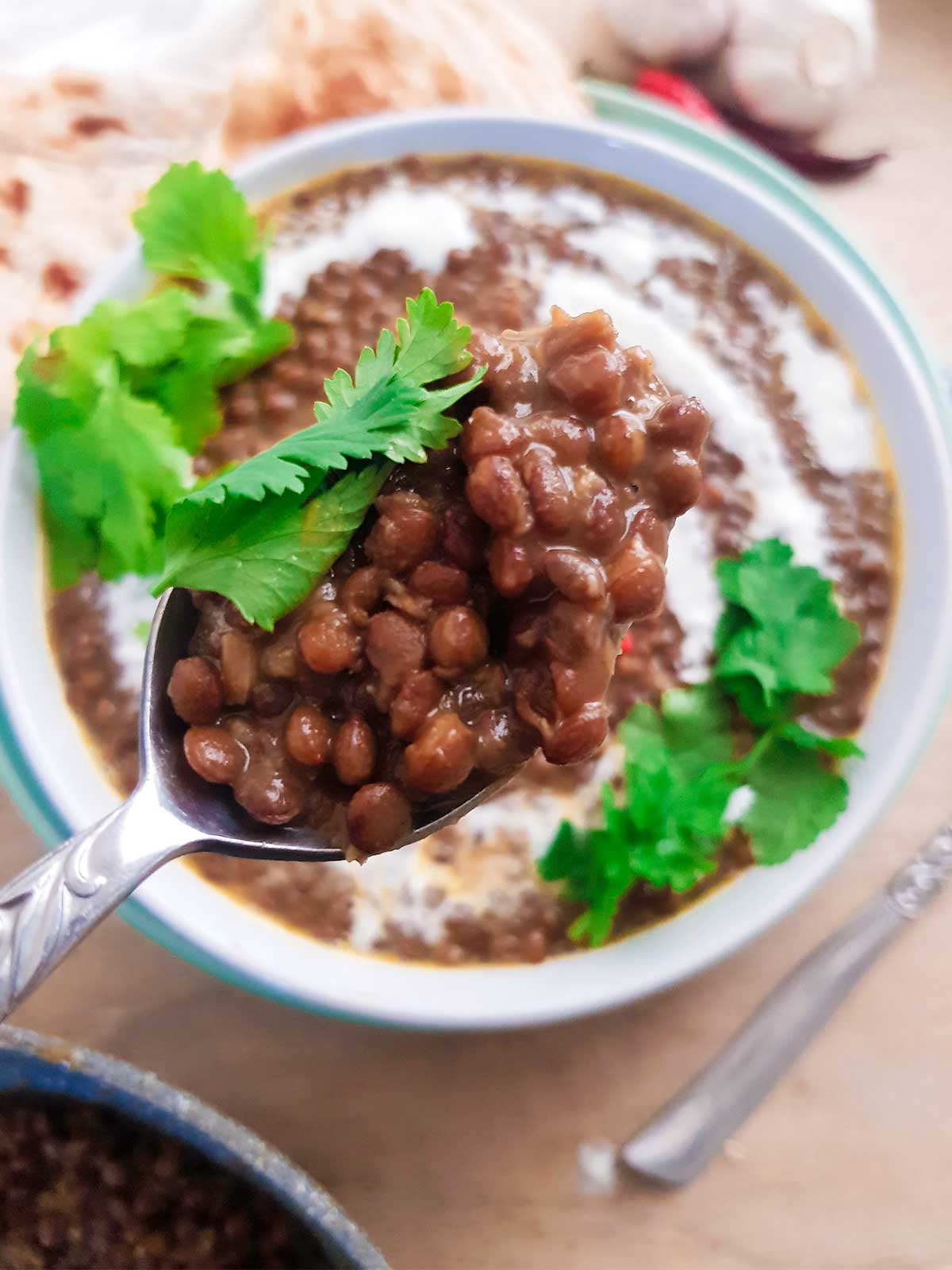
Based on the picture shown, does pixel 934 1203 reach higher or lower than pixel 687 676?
lower

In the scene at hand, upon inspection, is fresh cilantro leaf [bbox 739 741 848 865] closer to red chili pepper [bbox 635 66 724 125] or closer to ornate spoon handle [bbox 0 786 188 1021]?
ornate spoon handle [bbox 0 786 188 1021]

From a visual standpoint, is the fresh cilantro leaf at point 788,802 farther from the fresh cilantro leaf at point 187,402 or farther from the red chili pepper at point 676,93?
the red chili pepper at point 676,93

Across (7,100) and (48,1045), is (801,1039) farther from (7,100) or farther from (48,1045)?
(7,100)

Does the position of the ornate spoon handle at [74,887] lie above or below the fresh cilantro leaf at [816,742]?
below

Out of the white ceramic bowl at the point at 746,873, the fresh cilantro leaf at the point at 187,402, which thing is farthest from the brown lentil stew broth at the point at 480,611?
the fresh cilantro leaf at the point at 187,402

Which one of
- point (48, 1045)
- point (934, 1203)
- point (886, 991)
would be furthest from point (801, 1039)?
point (48, 1045)
